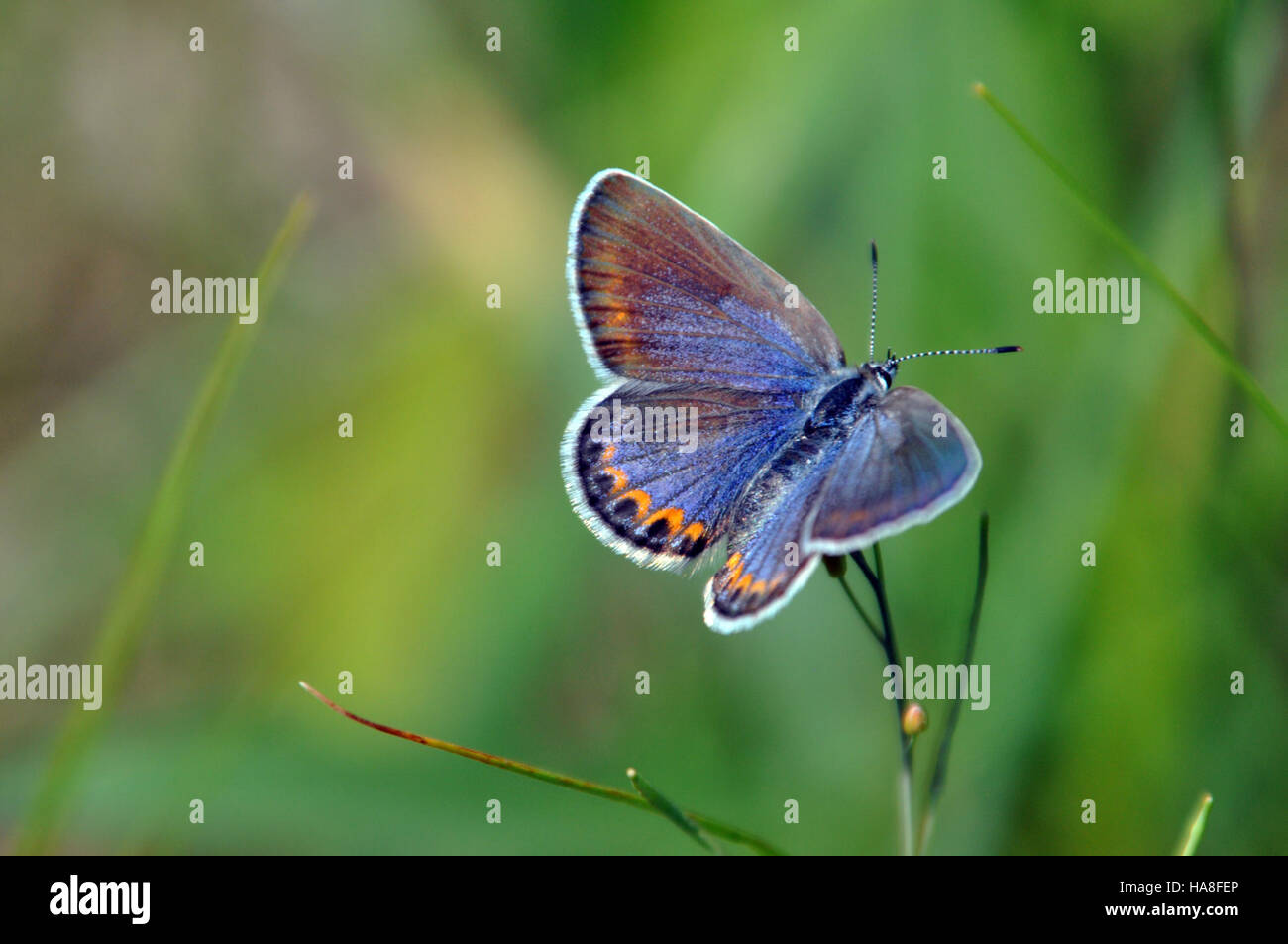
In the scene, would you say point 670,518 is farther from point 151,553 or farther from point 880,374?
point 151,553

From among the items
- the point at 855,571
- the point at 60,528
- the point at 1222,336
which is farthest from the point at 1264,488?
the point at 60,528

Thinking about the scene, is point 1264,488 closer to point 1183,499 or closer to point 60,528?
point 1183,499
